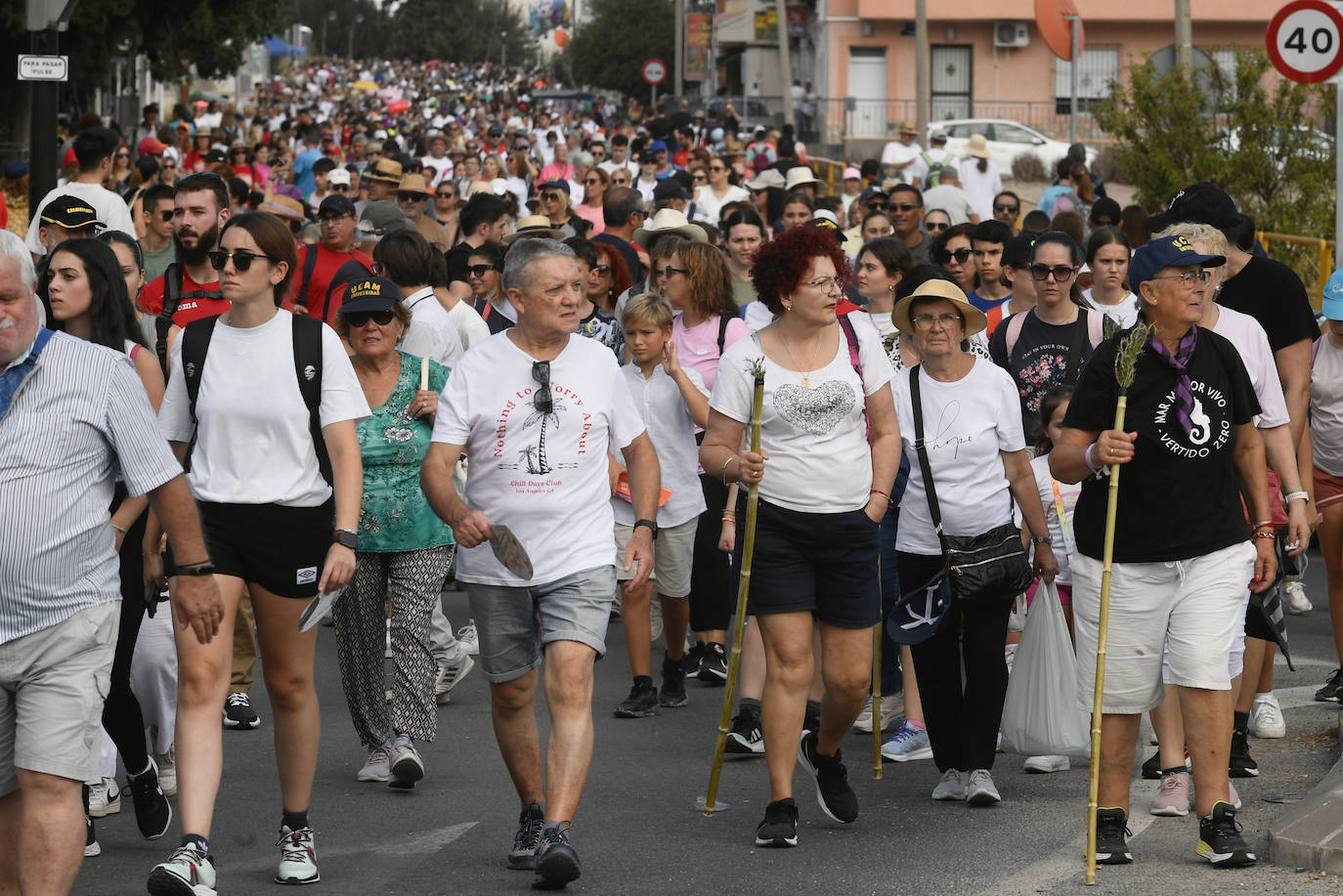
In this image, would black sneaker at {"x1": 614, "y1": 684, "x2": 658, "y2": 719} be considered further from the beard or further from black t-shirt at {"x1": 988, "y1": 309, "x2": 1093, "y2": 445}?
the beard

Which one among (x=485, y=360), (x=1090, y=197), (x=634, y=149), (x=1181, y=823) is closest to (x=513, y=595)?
(x=485, y=360)

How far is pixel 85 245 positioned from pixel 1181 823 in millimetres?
4234

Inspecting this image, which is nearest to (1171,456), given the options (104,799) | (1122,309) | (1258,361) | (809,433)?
(1258,361)

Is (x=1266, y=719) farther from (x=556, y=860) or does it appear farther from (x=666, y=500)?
(x=556, y=860)

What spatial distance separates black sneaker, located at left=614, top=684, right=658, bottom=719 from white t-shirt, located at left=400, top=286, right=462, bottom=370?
5.91ft

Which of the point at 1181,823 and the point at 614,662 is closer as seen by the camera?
the point at 1181,823

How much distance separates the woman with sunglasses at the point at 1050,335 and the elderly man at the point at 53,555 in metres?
4.61

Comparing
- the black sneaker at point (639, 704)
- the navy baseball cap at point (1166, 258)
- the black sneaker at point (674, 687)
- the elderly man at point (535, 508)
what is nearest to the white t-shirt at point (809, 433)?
the elderly man at point (535, 508)

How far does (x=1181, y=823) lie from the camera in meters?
6.89

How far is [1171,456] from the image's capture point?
6.34 metres

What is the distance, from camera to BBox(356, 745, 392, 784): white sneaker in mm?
7801

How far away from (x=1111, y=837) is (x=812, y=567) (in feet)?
4.38

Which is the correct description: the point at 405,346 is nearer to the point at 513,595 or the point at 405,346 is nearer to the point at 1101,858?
the point at 513,595

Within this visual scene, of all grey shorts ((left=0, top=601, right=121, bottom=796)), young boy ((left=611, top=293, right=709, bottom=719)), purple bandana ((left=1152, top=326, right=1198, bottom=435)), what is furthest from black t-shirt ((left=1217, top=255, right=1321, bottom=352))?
grey shorts ((left=0, top=601, right=121, bottom=796))
